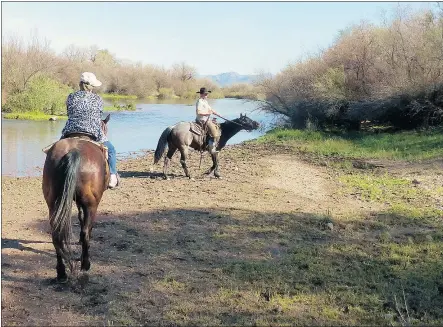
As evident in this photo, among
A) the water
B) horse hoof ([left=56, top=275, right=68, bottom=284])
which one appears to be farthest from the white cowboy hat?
the water

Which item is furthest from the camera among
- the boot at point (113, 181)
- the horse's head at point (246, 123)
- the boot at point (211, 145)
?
the horse's head at point (246, 123)

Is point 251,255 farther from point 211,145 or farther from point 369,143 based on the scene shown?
point 369,143

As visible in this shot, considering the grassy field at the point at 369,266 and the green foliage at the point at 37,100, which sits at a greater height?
the green foliage at the point at 37,100

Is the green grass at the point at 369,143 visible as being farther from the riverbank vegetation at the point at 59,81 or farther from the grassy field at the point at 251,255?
the riverbank vegetation at the point at 59,81

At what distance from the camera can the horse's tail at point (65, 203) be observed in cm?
500

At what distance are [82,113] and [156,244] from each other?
2162mm

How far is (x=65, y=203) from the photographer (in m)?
5.02

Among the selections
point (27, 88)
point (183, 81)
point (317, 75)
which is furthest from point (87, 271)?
point (183, 81)

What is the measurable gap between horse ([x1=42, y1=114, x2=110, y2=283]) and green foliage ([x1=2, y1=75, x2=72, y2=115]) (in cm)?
3222

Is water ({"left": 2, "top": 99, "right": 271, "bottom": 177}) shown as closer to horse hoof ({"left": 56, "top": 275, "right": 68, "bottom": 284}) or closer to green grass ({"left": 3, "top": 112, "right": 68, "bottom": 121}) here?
green grass ({"left": 3, "top": 112, "right": 68, "bottom": 121})

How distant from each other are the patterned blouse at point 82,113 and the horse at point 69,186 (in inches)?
5.8

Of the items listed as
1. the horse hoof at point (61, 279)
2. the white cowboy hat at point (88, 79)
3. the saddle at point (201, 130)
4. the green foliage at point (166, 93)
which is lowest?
the horse hoof at point (61, 279)

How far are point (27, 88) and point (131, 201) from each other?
1211 inches

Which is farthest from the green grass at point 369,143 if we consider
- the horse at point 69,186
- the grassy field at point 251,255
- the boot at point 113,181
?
the horse at point 69,186
